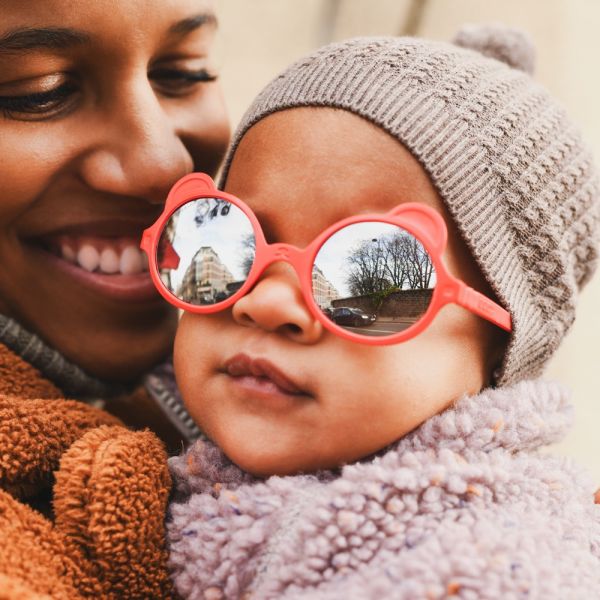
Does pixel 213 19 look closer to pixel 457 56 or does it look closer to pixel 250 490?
pixel 457 56

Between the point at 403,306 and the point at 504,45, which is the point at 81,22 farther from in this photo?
the point at 504,45

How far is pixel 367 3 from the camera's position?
2727mm

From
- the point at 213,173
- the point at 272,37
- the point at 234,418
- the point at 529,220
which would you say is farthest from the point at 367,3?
the point at 234,418

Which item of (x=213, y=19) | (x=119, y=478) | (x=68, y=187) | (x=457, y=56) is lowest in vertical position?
(x=119, y=478)

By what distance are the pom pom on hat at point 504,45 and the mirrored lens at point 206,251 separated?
76 cm

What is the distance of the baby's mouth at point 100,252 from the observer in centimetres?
144

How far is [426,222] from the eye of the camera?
1019 mm

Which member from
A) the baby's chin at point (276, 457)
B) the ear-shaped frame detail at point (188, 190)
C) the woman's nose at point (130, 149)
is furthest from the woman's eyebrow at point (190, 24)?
the baby's chin at point (276, 457)

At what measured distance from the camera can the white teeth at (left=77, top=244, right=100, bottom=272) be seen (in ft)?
4.74

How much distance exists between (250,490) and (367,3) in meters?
2.26

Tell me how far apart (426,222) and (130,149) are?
60 cm

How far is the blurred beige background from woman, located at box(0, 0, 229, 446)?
0.75 meters

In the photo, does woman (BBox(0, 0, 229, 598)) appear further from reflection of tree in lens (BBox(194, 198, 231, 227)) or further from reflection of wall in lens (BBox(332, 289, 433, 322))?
reflection of wall in lens (BBox(332, 289, 433, 322))

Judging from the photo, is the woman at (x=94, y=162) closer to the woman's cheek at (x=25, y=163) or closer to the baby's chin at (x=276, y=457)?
the woman's cheek at (x=25, y=163)
